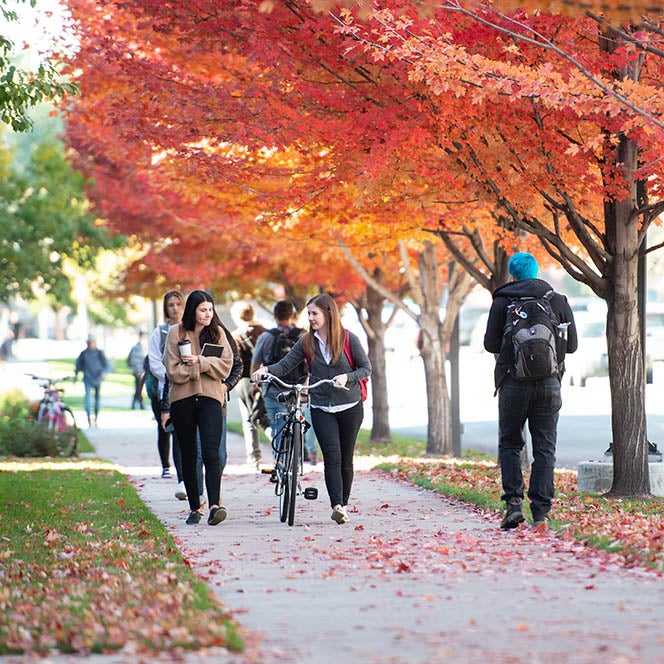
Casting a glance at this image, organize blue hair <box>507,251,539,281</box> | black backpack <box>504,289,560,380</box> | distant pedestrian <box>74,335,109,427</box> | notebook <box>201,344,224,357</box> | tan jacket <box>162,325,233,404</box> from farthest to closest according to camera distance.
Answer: distant pedestrian <box>74,335,109,427</box>, notebook <box>201,344,224,357</box>, tan jacket <box>162,325,233,404</box>, blue hair <box>507,251,539,281</box>, black backpack <box>504,289,560,380</box>

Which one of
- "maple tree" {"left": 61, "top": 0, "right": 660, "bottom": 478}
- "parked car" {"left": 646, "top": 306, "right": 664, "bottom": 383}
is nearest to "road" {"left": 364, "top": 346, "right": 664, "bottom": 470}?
"parked car" {"left": 646, "top": 306, "right": 664, "bottom": 383}

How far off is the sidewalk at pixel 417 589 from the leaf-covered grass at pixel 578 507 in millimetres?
184

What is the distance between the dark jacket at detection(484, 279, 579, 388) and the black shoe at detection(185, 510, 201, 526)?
2661 mm

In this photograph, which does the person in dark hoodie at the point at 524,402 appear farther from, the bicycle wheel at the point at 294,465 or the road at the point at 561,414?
the road at the point at 561,414

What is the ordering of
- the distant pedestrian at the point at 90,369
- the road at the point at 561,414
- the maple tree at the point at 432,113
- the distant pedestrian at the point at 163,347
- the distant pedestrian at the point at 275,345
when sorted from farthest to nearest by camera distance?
1. the distant pedestrian at the point at 90,369
2. the road at the point at 561,414
3. the distant pedestrian at the point at 275,345
4. the distant pedestrian at the point at 163,347
5. the maple tree at the point at 432,113

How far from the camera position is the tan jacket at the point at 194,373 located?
964cm

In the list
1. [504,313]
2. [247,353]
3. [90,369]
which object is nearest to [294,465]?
[504,313]

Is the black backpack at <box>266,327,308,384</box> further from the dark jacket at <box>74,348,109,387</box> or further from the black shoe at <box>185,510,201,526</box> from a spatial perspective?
the dark jacket at <box>74,348,109,387</box>

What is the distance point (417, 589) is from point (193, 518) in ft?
11.7

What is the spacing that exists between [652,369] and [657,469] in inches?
399

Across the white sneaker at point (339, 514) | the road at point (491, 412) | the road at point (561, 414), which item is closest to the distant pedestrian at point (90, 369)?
the road at point (491, 412)

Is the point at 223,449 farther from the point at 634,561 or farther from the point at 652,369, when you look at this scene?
the point at 652,369

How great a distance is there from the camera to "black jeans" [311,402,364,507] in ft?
31.5

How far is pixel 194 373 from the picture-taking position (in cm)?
962
